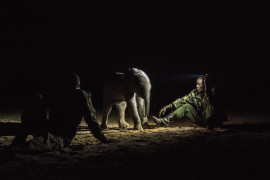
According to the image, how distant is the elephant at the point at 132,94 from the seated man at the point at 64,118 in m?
2.38

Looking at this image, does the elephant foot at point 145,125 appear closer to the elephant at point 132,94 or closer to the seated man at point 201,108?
the elephant at point 132,94

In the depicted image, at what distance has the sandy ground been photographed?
349 cm

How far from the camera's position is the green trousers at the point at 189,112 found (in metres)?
7.53

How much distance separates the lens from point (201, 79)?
738 centimetres

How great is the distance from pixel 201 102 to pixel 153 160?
374cm

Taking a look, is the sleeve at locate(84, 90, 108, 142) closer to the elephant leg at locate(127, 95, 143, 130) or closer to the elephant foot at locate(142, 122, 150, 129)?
the elephant leg at locate(127, 95, 143, 130)

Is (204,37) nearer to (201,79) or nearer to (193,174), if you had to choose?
(201,79)

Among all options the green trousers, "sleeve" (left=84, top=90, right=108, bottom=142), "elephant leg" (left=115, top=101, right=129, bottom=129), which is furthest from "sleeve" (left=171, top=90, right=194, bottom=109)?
"sleeve" (left=84, top=90, right=108, bottom=142)

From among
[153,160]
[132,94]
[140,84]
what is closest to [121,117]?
[132,94]

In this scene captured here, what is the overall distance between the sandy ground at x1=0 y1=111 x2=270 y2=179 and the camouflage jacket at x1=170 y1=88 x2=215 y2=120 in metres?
1.38

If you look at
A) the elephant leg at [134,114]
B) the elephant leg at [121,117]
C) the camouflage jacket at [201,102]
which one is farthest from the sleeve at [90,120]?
the camouflage jacket at [201,102]

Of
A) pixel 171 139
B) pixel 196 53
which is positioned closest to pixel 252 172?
pixel 171 139

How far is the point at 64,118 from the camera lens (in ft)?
16.2

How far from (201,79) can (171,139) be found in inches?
96.7
